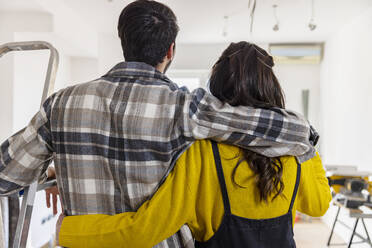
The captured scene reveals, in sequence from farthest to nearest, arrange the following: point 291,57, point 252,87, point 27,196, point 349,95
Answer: point 291,57
point 349,95
point 27,196
point 252,87

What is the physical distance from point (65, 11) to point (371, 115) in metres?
3.54

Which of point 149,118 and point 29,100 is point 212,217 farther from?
point 29,100

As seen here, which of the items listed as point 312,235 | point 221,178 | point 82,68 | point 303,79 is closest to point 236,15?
point 303,79

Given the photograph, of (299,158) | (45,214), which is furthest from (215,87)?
(45,214)

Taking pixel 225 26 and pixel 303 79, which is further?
pixel 303 79

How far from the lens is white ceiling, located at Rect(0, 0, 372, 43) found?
374cm

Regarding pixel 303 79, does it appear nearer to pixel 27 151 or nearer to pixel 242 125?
pixel 242 125

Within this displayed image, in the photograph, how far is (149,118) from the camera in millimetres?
816

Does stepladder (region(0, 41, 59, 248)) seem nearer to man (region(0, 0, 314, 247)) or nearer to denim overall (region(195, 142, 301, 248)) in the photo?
man (region(0, 0, 314, 247))

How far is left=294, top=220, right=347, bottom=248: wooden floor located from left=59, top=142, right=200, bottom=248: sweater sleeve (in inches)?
137

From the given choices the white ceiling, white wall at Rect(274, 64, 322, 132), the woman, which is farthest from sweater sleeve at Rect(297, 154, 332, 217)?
white wall at Rect(274, 64, 322, 132)

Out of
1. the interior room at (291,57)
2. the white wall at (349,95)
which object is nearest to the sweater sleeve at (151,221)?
the interior room at (291,57)

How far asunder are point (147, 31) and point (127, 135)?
0.27 meters

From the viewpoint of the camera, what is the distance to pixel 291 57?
5.55m
